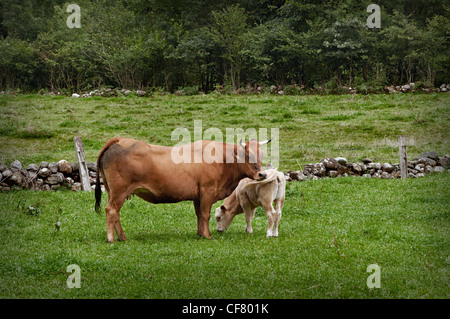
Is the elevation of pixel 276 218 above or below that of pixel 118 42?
below

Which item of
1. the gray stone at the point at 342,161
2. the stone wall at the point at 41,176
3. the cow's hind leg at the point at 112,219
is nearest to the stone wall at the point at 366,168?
the gray stone at the point at 342,161

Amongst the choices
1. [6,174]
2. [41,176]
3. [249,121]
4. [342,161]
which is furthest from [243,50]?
[6,174]

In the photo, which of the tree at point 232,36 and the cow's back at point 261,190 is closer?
the cow's back at point 261,190

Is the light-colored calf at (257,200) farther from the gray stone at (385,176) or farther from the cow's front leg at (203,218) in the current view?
the gray stone at (385,176)

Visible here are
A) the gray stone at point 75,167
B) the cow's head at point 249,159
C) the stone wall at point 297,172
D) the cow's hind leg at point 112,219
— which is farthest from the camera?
the gray stone at point 75,167

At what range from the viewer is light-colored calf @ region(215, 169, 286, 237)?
1195 centimetres

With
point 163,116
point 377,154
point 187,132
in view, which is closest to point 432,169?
point 377,154

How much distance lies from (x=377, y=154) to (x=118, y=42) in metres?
26.0

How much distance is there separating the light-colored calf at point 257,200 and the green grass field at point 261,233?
0.38 metres

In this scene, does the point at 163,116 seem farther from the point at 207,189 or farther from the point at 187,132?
the point at 207,189

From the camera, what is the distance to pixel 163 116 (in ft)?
93.9

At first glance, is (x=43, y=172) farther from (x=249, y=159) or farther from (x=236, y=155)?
(x=249, y=159)

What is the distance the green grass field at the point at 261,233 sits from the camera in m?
8.46

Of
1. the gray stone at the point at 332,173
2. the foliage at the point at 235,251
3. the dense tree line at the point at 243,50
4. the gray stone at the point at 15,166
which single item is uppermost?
the dense tree line at the point at 243,50
